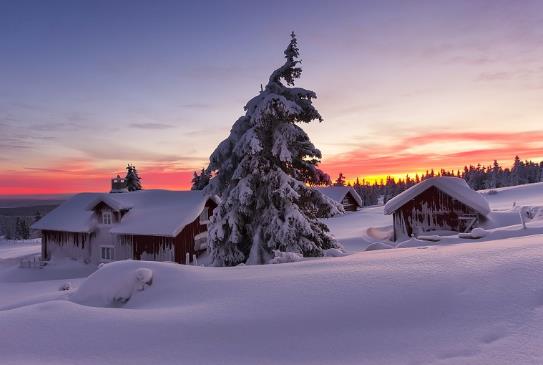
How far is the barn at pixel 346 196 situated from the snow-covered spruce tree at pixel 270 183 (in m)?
42.6

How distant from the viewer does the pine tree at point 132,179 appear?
5650 centimetres

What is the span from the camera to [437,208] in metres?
24.9

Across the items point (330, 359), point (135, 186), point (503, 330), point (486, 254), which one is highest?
point (135, 186)

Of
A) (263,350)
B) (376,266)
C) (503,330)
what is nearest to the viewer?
(503,330)

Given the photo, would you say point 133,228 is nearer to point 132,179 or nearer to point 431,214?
point 431,214

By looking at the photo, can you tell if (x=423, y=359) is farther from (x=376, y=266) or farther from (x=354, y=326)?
(x=376, y=266)

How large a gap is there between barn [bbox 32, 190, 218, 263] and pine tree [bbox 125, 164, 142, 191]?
2131 centimetres

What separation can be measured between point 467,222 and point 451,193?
7.25 feet

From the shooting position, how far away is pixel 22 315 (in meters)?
5.93

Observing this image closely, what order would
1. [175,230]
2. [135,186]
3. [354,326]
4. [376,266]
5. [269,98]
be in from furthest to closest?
[135,186] → [175,230] → [269,98] → [376,266] → [354,326]

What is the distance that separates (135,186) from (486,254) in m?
56.4

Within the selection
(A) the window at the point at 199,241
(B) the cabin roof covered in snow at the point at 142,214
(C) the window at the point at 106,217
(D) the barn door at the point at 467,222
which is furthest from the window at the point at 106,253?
(D) the barn door at the point at 467,222

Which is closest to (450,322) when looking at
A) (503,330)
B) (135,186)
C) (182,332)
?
(503,330)

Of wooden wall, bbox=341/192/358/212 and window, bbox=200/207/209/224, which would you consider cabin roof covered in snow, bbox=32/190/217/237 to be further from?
wooden wall, bbox=341/192/358/212
